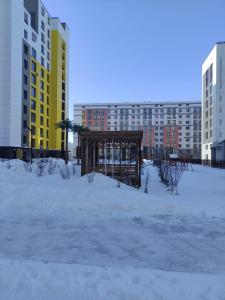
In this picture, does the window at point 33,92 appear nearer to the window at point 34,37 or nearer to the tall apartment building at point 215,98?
the window at point 34,37

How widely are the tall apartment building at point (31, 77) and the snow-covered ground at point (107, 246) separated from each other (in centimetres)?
3786

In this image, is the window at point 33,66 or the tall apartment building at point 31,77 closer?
the tall apartment building at point 31,77

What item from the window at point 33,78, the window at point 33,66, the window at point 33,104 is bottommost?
the window at point 33,104

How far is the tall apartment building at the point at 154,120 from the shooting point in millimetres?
123562

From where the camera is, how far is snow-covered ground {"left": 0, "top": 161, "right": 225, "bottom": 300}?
439 cm

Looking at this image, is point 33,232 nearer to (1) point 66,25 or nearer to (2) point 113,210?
(2) point 113,210

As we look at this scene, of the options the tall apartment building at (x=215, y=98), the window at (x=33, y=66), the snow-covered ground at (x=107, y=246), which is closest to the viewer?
the snow-covered ground at (x=107, y=246)

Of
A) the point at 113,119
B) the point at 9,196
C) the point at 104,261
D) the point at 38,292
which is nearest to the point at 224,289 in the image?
the point at 104,261

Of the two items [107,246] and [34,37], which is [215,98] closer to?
[34,37]

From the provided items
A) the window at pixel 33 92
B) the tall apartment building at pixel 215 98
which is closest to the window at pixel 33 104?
the window at pixel 33 92

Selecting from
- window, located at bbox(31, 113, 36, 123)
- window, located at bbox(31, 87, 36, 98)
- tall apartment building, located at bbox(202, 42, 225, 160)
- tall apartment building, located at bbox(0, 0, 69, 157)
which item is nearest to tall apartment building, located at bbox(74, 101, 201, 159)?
tall apartment building, located at bbox(202, 42, 225, 160)

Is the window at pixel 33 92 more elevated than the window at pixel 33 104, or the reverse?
the window at pixel 33 92

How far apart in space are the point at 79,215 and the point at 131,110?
395 ft

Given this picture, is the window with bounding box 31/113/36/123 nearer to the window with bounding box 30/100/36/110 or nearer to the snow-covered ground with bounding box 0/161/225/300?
the window with bounding box 30/100/36/110
